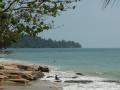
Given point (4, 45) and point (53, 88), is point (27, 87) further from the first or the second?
point (4, 45)

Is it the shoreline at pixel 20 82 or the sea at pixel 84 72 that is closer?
the shoreline at pixel 20 82

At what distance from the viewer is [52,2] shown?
6887mm

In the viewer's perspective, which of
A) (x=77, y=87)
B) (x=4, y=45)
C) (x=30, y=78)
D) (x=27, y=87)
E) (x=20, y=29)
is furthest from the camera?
(x=30, y=78)

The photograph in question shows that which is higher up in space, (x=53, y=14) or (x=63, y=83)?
(x=53, y=14)

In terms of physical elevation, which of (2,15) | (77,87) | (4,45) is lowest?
(77,87)

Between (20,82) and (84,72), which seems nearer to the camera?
(20,82)

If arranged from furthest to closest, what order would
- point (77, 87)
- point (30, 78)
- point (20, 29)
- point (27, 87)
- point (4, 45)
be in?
1. point (30, 78)
2. point (77, 87)
3. point (27, 87)
4. point (4, 45)
5. point (20, 29)

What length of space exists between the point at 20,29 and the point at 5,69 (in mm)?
23602

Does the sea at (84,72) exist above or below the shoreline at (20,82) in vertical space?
below

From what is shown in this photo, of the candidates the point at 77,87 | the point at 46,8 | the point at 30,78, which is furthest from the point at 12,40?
the point at 30,78

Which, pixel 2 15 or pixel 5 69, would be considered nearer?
pixel 2 15

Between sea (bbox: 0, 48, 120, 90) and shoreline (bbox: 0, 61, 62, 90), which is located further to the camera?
sea (bbox: 0, 48, 120, 90)

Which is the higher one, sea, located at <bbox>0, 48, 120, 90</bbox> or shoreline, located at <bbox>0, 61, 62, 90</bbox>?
shoreline, located at <bbox>0, 61, 62, 90</bbox>

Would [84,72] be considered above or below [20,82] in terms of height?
below
